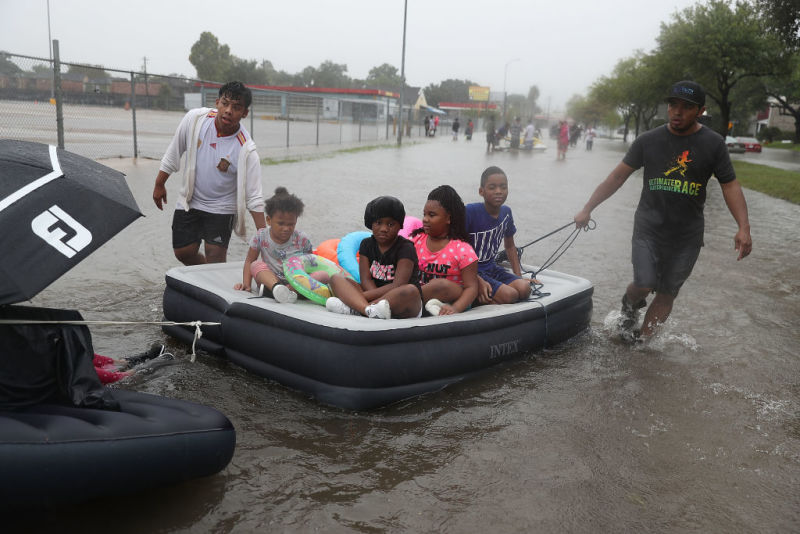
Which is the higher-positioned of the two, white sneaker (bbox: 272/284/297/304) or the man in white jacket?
the man in white jacket

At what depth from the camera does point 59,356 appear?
2.72 metres

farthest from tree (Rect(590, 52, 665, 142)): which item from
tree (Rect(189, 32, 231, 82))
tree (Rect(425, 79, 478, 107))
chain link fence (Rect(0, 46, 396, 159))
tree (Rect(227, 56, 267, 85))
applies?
tree (Rect(189, 32, 231, 82))

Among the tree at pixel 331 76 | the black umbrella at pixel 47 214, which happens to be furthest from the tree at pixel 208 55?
the black umbrella at pixel 47 214

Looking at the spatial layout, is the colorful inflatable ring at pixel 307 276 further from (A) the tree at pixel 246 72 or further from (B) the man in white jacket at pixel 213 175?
(A) the tree at pixel 246 72

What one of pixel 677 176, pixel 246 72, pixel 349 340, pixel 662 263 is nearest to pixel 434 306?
pixel 349 340

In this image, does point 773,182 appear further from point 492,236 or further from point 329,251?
point 329,251

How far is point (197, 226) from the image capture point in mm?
5531

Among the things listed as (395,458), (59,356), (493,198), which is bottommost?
(395,458)

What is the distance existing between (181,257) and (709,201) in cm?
1368

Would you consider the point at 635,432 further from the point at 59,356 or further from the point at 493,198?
the point at 59,356

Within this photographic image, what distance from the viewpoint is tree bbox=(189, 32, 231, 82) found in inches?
3844

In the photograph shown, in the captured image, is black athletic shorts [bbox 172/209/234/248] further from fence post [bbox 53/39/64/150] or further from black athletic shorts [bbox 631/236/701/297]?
fence post [bbox 53/39/64/150]

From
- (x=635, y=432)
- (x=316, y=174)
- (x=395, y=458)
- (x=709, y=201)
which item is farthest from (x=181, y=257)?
(x=709, y=201)

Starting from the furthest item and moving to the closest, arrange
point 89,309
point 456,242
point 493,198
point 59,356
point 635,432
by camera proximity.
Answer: point 89,309, point 493,198, point 456,242, point 635,432, point 59,356
